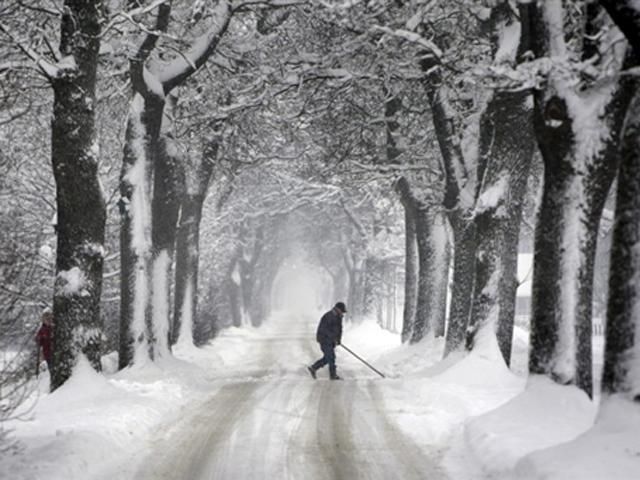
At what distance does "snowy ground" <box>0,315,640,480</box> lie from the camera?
696cm

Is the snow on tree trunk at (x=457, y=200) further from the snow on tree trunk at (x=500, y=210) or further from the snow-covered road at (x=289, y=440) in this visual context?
the snow-covered road at (x=289, y=440)

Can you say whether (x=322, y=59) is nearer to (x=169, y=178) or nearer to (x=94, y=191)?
(x=169, y=178)

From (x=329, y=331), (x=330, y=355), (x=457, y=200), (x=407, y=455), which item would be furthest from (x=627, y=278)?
(x=330, y=355)

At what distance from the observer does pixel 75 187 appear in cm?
1139

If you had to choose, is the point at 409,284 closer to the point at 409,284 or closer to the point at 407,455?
the point at 409,284

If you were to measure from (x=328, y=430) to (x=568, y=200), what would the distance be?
166 inches

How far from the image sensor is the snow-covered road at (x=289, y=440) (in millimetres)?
7805

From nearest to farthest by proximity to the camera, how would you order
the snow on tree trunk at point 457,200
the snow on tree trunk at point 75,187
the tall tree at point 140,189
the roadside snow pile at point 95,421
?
the roadside snow pile at point 95,421 → the snow on tree trunk at point 75,187 → the tall tree at point 140,189 → the snow on tree trunk at point 457,200

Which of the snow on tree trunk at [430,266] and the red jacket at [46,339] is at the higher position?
the snow on tree trunk at [430,266]

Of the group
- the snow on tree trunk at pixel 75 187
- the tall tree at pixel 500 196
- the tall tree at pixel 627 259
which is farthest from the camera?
the tall tree at pixel 500 196

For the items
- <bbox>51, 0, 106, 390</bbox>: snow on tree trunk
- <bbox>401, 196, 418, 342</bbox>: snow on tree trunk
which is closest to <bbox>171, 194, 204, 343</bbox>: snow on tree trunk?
<bbox>401, 196, 418, 342</bbox>: snow on tree trunk

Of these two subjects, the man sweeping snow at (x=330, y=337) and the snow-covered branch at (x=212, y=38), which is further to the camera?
the man sweeping snow at (x=330, y=337)

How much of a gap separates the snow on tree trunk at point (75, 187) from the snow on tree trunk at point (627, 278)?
7669mm

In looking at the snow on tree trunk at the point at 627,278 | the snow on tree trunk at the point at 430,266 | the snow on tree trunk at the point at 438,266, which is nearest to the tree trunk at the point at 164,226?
the snow on tree trunk at the point at 430,266
